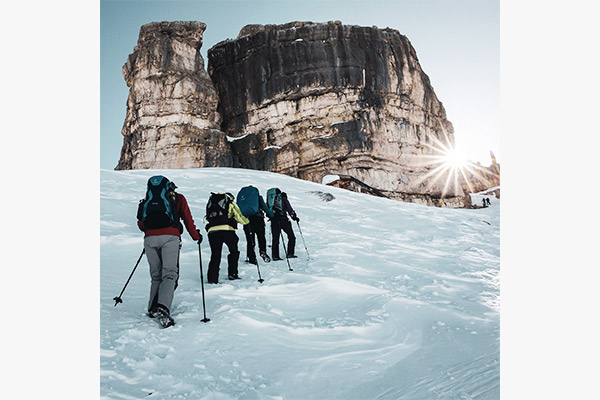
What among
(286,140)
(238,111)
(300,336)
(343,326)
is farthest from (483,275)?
(238,111)

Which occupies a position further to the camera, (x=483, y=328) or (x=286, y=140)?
(x=286, y=140)

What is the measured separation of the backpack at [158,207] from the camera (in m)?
4.14

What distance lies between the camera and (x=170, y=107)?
127 feet

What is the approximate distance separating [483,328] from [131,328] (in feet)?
11.2

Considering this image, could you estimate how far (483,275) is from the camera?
19.2 ft

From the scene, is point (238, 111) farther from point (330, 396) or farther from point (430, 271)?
point (330, 396)

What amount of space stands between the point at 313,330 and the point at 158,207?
220 centimetres

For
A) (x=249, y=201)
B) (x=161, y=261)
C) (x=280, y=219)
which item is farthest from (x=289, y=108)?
(x=161, y=261)

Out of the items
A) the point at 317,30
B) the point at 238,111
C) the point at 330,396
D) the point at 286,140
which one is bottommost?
the point at 330,396

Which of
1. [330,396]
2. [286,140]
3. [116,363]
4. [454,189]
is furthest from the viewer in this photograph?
[454,189]

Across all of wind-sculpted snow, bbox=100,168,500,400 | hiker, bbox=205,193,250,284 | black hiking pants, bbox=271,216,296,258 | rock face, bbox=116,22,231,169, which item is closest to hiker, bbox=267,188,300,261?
black hiking pants, bbox=271,216,296,258

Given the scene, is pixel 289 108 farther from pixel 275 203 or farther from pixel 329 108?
pixel 275 203

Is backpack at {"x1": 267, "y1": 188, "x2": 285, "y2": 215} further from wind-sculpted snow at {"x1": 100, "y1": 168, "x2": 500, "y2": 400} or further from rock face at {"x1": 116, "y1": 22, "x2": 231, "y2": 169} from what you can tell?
rock face at {"x1": 116, "y1": 22, "x2": 231, "y2": 169}

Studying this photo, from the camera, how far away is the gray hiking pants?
4.02 metres
